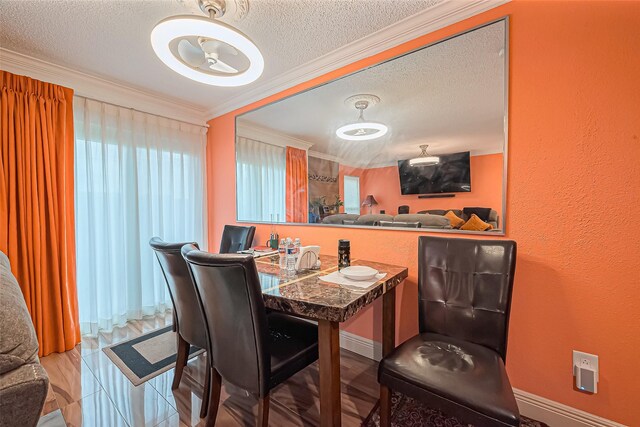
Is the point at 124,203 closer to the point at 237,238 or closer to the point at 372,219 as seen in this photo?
the point at 237,238

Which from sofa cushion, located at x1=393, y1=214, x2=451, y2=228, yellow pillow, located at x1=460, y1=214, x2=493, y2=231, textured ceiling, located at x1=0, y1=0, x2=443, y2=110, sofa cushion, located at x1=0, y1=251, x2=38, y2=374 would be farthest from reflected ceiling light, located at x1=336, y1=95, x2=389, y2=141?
sofa cushion, located at x1=0, y1=251, x2=38, y2=374

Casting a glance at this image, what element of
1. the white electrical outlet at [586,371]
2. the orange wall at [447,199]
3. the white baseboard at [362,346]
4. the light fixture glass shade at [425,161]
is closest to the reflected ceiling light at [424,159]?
the light fixture glass shade at [425,161]

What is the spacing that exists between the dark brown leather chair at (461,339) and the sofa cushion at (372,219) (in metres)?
0.40

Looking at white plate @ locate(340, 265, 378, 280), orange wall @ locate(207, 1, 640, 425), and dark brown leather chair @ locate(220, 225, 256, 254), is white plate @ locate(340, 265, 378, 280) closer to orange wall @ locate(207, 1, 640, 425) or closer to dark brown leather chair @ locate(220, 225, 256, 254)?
orange wall @ locate(207, 1, 640, 425)

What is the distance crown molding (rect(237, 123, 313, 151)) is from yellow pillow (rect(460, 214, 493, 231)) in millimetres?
1434

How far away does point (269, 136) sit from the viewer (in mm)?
2730

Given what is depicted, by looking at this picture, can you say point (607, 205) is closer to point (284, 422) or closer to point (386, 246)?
point (386, 246)

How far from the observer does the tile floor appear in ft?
4.68

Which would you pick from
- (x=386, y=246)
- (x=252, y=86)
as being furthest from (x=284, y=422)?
(x=252, y=86)

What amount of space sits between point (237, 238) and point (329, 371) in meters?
1.90

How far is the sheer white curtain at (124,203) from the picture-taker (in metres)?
2.38

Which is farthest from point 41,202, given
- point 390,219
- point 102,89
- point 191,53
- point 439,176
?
point 439,176

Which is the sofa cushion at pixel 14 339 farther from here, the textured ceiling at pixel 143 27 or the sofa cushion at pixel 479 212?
the sofa cushion at pixel 479 212

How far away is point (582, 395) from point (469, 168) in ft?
4.20
